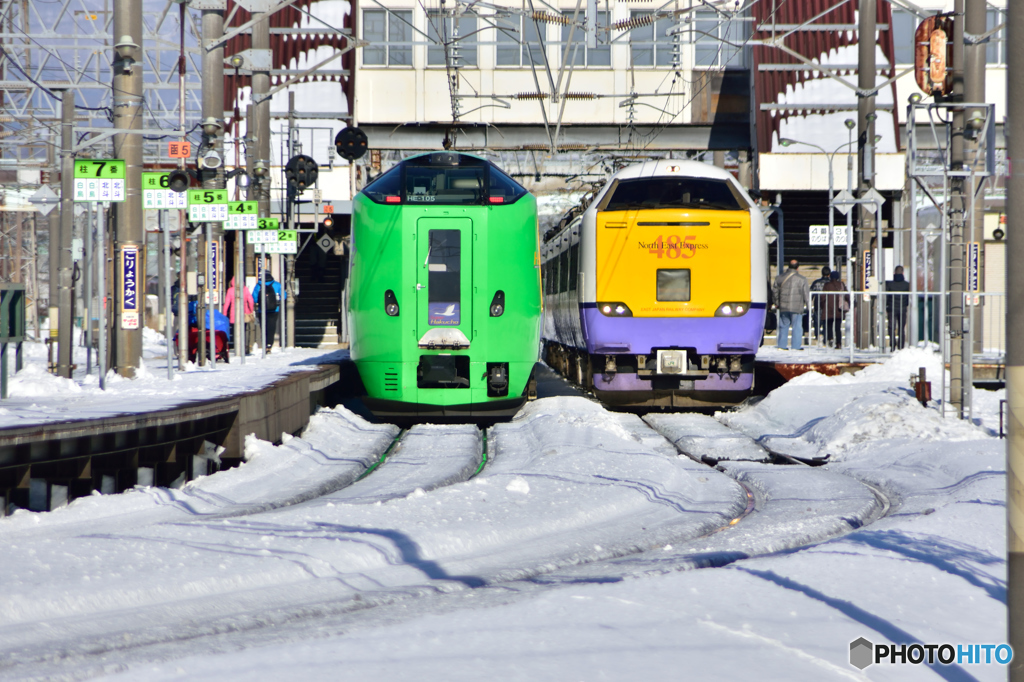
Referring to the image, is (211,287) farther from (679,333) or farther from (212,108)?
(679,333)

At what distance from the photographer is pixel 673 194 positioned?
15.2 m

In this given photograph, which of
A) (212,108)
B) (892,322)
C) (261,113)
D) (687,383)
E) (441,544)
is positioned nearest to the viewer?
(441,544)

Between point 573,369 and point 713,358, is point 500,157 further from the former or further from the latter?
point 713,358

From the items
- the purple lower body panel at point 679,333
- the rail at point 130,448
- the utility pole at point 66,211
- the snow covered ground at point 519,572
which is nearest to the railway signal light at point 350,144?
the utility pole at point 66,211

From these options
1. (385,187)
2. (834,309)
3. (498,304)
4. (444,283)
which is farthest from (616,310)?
(834,309)

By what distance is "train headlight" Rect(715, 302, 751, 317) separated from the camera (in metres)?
14.9

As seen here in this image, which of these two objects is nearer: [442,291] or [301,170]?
[442,291]

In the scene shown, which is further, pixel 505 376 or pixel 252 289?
pixel 252 289

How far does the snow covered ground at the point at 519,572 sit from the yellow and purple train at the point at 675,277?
16.5ft

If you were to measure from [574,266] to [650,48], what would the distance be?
21.1 meters

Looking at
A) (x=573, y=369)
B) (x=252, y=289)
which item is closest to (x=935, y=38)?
(x=573, y=369)

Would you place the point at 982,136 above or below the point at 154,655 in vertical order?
above

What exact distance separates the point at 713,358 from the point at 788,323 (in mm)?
8294

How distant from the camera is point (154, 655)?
4035 mm
